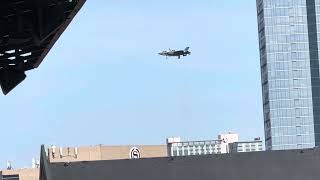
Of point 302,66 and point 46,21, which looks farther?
point 302,66

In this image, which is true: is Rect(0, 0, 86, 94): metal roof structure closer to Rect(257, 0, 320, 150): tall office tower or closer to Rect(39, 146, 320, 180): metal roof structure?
Rect(39, 146, 320, 180): metal roof structure

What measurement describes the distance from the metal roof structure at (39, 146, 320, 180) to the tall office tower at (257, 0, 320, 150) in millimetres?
159697

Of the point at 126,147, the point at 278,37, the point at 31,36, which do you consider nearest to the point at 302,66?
the point at 278,37

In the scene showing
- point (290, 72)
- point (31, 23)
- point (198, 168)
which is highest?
point (290, 72)

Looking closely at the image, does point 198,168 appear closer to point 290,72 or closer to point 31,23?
point 31,23

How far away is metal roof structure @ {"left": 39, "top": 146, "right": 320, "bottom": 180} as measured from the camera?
8.81 meters

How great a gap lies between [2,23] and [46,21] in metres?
0.64

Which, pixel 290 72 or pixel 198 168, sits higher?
pixel 290 72

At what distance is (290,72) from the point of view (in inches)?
6964

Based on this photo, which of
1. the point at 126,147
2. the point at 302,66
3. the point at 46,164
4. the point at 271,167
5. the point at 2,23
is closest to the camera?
the point at 46,164

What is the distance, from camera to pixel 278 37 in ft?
598

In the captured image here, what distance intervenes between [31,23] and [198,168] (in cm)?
328

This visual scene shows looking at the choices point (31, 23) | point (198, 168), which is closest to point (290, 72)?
point (31, 23)

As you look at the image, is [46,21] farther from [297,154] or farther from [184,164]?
[297,154]
